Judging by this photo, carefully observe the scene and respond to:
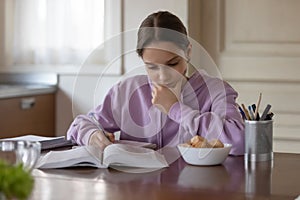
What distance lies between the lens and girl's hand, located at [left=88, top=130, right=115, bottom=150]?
1.74m

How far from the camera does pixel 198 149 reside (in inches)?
63.7

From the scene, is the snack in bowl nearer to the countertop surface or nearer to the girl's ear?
the girl's ear

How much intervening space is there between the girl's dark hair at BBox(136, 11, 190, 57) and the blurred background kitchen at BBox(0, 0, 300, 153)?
3.22 ft

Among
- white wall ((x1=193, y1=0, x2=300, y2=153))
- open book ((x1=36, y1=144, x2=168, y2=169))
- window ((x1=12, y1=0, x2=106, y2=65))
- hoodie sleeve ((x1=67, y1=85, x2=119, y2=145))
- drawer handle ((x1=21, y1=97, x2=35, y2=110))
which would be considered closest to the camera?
open book ((x1=36, y1=144, x2=168, y2=169))

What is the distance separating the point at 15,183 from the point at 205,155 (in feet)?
3.16

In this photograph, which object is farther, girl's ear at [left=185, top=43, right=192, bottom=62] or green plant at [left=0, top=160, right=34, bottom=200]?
girl's ear at [left=185, top=43, right=192, bottom=62]

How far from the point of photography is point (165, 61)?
1.79 meters

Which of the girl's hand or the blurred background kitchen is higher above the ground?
the blurred background kitchen

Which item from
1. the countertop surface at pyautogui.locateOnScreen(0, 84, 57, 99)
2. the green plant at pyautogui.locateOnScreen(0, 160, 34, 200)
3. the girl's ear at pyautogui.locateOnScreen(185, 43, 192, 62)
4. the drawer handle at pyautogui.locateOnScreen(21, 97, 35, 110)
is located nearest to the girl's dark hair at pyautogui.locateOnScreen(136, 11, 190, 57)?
the girl's ear at pyautogui.locateOnScreen(185, 43, 192, 62)

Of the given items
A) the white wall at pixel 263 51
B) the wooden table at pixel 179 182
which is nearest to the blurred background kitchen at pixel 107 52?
the white wall at pixel 263 51

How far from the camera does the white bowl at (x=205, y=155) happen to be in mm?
1609

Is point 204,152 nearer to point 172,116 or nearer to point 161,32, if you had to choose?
point 172,116

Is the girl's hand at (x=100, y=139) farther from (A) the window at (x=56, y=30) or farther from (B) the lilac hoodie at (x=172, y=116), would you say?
(A) the window at (x=56, y=30)

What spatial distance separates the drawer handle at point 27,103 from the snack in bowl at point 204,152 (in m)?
1.87
